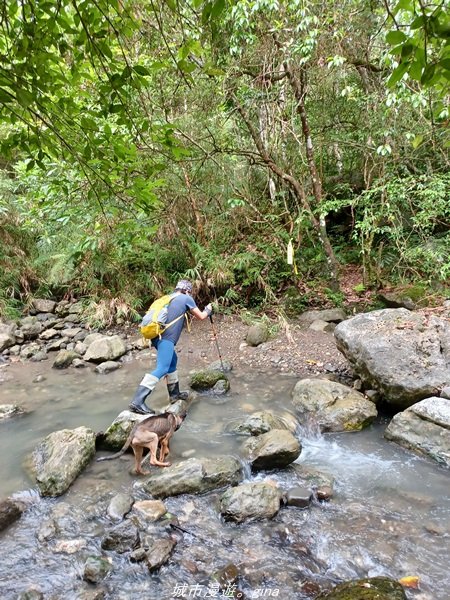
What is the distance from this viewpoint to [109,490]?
4.28 meters

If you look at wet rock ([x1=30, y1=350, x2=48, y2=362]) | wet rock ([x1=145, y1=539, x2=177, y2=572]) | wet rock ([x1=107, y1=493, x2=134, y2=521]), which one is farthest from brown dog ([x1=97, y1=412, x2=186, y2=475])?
wet rock ([x1=30, y1=350, x2=48, y2=362])

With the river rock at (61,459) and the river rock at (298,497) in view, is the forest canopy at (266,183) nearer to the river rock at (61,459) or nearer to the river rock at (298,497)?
the river rock at (61,459)

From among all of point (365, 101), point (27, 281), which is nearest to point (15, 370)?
point (27, 281)

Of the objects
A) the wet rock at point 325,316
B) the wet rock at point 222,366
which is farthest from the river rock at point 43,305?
the wet rock at point 325,316

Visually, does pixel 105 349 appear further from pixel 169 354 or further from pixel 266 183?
pixel 266 183

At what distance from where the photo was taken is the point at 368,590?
275 centimetres

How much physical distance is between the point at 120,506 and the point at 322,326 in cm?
563

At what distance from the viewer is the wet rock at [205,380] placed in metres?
6.82

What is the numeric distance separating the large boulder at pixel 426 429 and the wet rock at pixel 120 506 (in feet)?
10.6

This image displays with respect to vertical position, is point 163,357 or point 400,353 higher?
point 163,357

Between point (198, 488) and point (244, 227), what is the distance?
741cm

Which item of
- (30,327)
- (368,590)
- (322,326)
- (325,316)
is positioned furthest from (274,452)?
(30,327)

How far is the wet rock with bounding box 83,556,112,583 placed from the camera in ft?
10.3

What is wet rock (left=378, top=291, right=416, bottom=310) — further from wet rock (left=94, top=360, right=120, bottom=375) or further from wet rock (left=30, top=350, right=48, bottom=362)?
Answer: wet rock (left=30, top=350, right=48, bottom=362)
